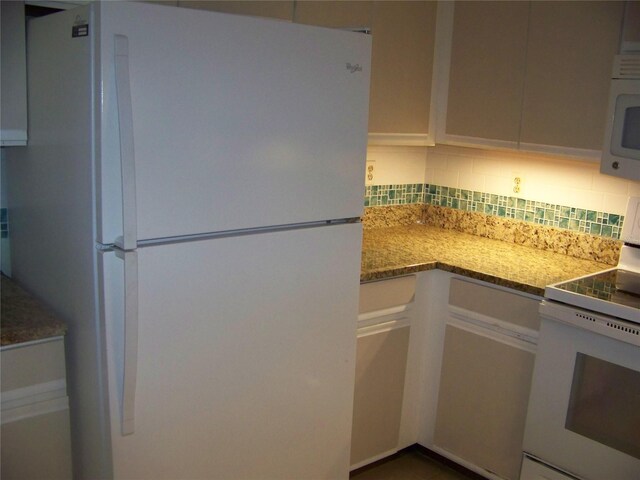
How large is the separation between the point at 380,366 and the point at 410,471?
54 centimetres

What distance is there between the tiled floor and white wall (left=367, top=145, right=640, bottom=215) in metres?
Result: 1.23

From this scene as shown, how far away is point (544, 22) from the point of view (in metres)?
2.51

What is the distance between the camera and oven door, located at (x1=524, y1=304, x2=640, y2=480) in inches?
83.7

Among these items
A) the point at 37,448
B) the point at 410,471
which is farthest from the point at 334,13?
the point at 410,471

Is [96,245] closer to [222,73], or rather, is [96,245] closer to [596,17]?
[222,73]

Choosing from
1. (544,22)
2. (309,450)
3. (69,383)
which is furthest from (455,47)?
(69,383)

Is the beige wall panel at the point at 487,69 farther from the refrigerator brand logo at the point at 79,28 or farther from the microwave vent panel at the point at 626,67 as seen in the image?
the refrigerator brand logo at the point at 79,28

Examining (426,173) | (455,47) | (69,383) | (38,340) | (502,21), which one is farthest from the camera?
(426,173)

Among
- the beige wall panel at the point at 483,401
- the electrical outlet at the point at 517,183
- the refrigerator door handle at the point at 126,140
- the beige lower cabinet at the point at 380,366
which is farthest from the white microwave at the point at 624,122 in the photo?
the refrigerator door handle at the point at 126,140

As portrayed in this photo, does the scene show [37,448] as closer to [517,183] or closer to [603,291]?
[603,291]

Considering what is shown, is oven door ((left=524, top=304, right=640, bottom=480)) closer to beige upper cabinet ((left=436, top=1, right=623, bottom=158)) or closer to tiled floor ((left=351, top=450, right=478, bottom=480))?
tiled floor ((left=351, top=450, right=478, bottom=480))

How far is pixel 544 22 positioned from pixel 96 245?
1857 mm

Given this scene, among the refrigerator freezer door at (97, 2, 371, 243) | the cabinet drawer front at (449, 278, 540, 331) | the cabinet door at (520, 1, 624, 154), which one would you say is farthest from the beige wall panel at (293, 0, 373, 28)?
the cabinet drawer front at (449, 278, 540, 331)

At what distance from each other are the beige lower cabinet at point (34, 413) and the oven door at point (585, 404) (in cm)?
157
